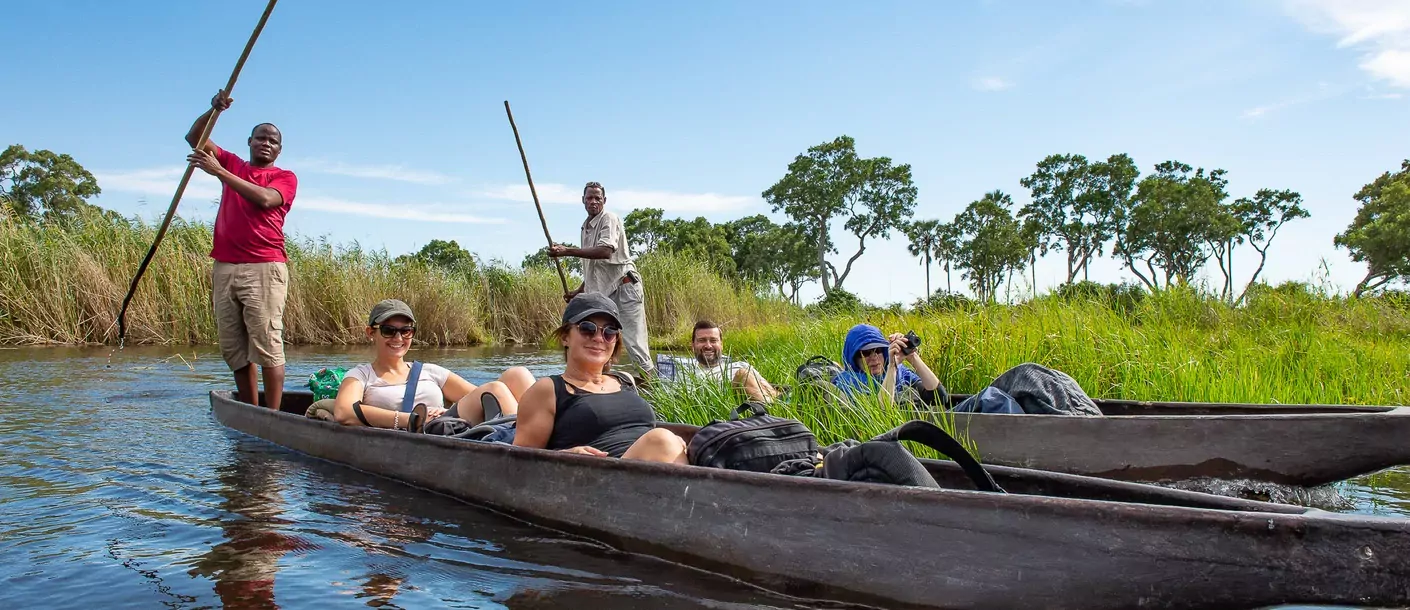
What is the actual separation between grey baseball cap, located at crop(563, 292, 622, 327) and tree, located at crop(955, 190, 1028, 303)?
43.5 metres

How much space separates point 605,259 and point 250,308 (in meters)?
2.93

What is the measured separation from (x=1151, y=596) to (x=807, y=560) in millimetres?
1015

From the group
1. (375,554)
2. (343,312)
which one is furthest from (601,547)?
(343,312)

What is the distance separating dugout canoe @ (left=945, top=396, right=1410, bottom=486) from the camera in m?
4.59

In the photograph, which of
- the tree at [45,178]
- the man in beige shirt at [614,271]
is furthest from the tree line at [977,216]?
the man in beige shirt at [614,271]

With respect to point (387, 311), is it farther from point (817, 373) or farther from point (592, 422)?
point (817, 373)

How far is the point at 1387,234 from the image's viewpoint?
2786cm

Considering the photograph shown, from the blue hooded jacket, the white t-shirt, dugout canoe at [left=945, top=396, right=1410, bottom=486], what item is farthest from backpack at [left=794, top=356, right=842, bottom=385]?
the white t-shirt

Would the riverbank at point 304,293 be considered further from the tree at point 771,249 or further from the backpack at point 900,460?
the tree at point 771,249

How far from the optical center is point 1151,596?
256cm

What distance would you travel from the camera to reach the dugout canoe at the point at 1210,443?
4590 millimetres

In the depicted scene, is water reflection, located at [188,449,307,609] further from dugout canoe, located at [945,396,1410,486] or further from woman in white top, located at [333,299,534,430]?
dugout canoe, located at [945,396,1410,486]

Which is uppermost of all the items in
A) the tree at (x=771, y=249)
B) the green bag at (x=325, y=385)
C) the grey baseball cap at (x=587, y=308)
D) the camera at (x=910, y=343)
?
the tree at (x=771, y=249)

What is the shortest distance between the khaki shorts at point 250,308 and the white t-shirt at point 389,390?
136 cm
